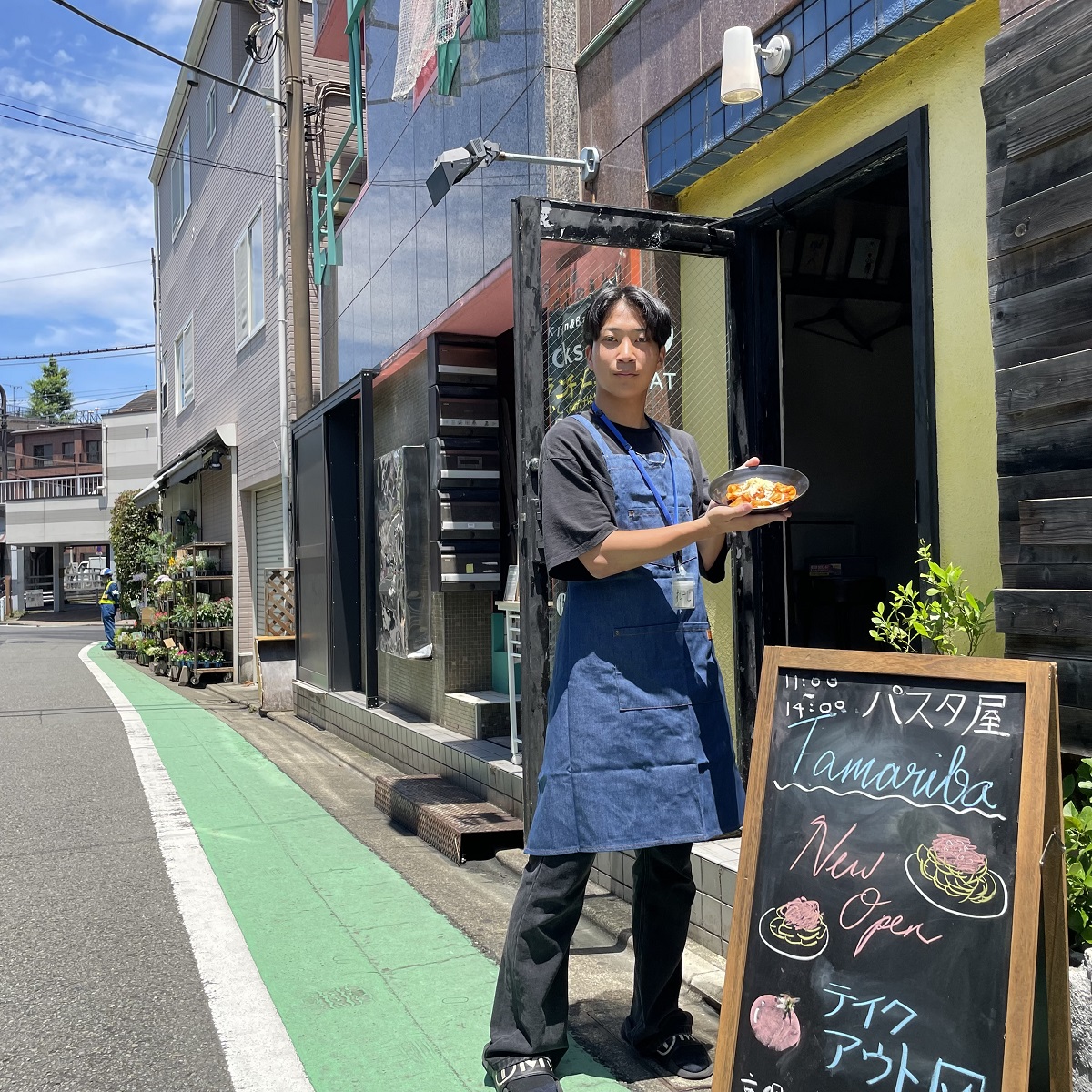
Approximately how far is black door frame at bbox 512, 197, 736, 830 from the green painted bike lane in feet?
2.48

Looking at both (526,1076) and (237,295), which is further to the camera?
A: (237,295)

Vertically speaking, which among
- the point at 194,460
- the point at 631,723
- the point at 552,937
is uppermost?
the point at 194,460

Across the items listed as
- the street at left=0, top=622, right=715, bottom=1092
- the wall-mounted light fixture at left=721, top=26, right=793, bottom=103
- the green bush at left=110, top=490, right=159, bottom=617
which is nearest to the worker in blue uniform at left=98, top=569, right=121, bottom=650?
the green bush at left=110, top=490, right=159, bottom=617

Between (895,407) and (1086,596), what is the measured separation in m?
4.41

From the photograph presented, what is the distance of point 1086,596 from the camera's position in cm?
283

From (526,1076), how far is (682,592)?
132 cm

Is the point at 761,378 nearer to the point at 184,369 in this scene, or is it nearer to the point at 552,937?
the point at 552,937

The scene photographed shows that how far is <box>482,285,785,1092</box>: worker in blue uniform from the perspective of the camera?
112 inches

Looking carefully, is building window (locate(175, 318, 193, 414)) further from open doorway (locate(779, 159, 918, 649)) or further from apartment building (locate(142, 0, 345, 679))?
open doorway (locate(779, 159, 918, 649))

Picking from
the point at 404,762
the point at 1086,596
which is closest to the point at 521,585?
the point at 1086,596

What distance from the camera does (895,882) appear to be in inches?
91.7

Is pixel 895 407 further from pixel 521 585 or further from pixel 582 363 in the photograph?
pixel 521 585

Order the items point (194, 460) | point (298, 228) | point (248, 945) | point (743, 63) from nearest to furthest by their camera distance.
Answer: point (743, 63) < point (248, 945) < point (298, 228) < point (194, 460)

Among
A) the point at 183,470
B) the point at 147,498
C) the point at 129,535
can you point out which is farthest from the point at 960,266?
the point at 129,535
